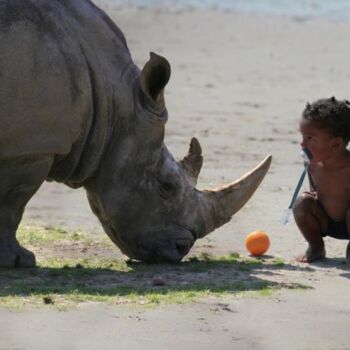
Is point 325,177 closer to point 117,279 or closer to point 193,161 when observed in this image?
point 193,161

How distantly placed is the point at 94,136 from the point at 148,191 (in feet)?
1.54

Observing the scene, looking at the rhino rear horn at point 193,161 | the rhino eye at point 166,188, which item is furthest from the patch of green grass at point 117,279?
the rhino rear horn at point 193,161

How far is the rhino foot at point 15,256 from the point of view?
8.78 meters

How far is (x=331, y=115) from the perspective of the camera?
9.11 metres

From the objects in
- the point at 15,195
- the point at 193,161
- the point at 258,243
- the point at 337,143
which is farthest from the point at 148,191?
the point at 337,143

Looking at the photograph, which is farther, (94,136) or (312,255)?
(312,255)

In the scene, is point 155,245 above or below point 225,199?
below

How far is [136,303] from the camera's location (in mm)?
7836

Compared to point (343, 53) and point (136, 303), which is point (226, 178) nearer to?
point (136, 303)

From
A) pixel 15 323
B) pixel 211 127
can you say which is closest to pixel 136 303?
pixel 15 323

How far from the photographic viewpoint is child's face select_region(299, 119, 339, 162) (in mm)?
9141

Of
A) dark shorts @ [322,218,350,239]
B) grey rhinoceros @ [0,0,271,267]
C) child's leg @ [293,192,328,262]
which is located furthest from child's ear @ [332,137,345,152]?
grey rhinoceros @ [0,0,271,267]

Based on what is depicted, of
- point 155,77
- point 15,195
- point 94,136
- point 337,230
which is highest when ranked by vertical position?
point 155,77

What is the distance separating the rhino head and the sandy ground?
Result: 667 millimetres
